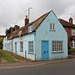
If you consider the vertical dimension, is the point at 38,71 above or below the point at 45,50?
below

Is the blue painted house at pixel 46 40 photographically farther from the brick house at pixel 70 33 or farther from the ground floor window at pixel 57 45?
the brick house at pixel 70 33

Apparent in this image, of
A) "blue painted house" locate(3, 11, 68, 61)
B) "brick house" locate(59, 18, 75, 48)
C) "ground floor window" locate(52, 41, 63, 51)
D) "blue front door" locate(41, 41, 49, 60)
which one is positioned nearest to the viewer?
"blue painted house" locate(3, 11, 68, 61)

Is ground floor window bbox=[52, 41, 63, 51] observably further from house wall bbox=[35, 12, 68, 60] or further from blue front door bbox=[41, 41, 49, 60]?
blue front door bbox=[41, 41, 49, 60]

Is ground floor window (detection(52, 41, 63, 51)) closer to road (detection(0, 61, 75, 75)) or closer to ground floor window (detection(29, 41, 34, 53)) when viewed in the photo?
ground floor window (detection(29, 41, 34, 53))

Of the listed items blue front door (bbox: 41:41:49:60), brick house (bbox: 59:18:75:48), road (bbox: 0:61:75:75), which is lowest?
road (bbox: 0:61:75:75)

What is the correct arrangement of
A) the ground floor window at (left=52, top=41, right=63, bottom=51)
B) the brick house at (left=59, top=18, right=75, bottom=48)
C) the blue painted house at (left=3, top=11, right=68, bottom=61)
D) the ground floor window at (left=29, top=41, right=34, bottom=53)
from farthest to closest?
the brick house at (left=59, top=18, right=75, bottom=48) → the ground floor window at (left=52, top=41, right=63, bottom=51) → the ground floor window at (left=29, top=41, right=34, bottom=53) → the blue painted house at (left=3, top=11, right=68, bottom=61)

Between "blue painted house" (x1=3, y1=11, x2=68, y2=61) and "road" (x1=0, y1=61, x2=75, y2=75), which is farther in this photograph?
"blue painted house" (x1=3, y1=11, x2=68, y2=61)

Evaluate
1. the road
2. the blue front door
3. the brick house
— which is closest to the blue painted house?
the blue front door

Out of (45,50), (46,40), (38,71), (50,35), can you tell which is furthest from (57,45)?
(38,71)

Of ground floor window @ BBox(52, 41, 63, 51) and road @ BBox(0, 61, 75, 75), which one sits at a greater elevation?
ground floor window @ BBox(52, 41, 63, 51)

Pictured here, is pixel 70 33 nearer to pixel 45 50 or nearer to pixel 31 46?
pixel 45 50

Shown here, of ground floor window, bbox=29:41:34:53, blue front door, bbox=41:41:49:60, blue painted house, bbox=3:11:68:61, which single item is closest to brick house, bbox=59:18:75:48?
blue painted house, bbox=3:11:68:61

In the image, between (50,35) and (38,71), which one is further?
(50,35)

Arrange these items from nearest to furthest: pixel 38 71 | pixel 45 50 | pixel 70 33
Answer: pixel 38 71
pixel 45 50
pixel 70 33
